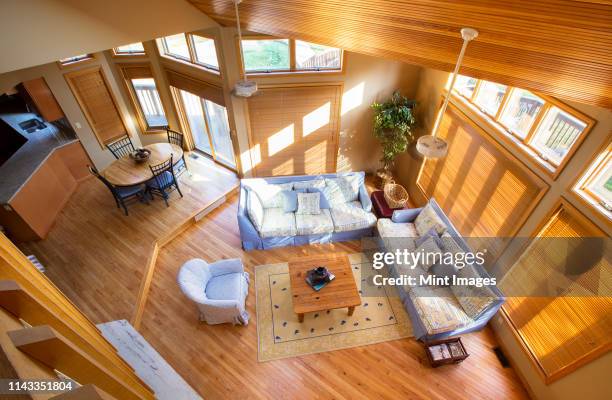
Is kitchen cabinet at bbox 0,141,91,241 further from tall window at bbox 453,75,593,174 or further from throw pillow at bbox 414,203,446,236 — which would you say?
tall window at bbox 453,75,593,174

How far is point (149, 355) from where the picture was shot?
3.39 metres

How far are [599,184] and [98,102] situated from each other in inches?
326

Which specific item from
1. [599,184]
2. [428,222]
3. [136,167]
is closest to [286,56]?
[136,167]

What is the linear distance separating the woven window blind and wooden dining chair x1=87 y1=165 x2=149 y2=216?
6.49 meters

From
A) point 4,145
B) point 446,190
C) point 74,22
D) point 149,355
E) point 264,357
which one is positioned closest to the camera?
point 74,22

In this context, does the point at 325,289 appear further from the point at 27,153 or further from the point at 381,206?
the point at 27,153

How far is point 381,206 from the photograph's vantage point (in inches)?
229

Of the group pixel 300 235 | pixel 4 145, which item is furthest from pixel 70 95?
pixel 300 235

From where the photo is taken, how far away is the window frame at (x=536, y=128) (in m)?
3.08

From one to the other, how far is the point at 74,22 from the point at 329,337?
474 centimetres

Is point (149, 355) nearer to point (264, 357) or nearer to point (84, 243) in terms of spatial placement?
point (264, 357)

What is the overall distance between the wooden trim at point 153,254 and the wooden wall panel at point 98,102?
288 cm

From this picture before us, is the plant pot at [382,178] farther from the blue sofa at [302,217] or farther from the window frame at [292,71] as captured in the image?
the window frame at [292,71]

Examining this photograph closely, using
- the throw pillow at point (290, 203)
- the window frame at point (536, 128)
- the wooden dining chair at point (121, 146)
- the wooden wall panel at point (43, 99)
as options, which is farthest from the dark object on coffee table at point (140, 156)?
the window frame at point (536, 128)
